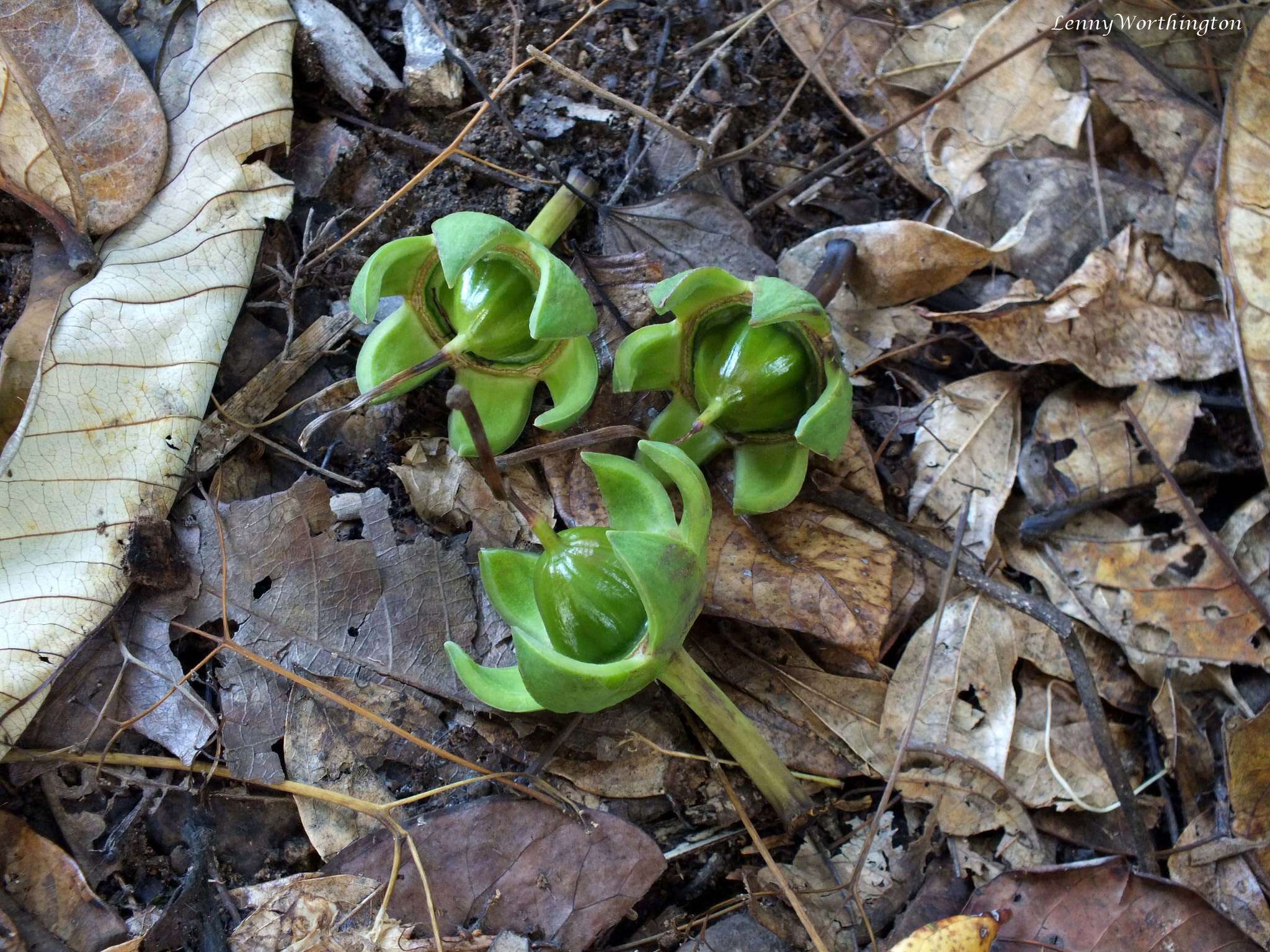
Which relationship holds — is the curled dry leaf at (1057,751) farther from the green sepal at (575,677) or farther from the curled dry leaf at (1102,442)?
the green sepal at (575,677)

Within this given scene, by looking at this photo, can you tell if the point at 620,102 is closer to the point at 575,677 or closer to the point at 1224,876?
the point at 575,677

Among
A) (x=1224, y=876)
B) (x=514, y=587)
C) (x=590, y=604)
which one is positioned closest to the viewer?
(x=590, y=604)

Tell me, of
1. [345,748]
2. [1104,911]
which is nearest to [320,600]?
[345,748]

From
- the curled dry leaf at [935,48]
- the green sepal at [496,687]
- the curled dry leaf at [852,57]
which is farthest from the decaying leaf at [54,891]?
the curled dry leaf at [935,48]

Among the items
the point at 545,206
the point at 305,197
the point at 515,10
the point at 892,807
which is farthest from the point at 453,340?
the point at 892,807

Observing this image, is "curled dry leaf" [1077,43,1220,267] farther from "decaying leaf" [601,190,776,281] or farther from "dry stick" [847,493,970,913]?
"decaying leaf" [601,190,776,281]

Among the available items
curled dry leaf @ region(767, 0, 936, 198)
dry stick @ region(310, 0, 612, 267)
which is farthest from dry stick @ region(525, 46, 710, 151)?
curled dry leaf @ region(767, 0, 936, 198)
